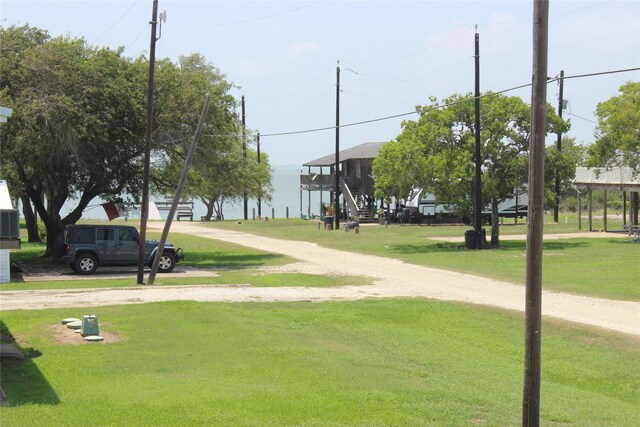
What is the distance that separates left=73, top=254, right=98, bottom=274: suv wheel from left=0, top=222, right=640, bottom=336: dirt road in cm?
701

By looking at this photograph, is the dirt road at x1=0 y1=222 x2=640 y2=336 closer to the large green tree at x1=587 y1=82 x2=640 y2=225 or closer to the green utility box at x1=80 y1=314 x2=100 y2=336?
the green utility box at x1=80 y1=314 x2=100 y2=336

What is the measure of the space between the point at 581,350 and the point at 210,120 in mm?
23633

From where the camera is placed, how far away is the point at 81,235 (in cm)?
3041

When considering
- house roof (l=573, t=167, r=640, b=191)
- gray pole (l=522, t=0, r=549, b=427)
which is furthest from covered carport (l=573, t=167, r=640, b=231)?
gray pole (l=522, t=0, r=549, b=427)

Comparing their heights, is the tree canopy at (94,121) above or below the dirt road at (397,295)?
above

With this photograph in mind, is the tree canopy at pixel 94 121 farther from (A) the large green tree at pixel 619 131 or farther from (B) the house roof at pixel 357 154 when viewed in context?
(B) the house roof at pixel 357 154

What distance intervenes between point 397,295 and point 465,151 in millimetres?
17815

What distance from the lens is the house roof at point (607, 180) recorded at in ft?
152

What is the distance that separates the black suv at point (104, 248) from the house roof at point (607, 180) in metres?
24.9

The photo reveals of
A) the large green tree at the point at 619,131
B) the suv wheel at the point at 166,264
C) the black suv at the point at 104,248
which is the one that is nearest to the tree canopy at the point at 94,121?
the black suv at the point at 104,248

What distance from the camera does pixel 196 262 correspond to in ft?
120

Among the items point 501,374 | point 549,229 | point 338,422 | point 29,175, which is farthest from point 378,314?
point 549,229

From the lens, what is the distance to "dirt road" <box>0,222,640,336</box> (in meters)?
19.8

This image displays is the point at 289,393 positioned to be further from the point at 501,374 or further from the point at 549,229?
the point at 549,229
